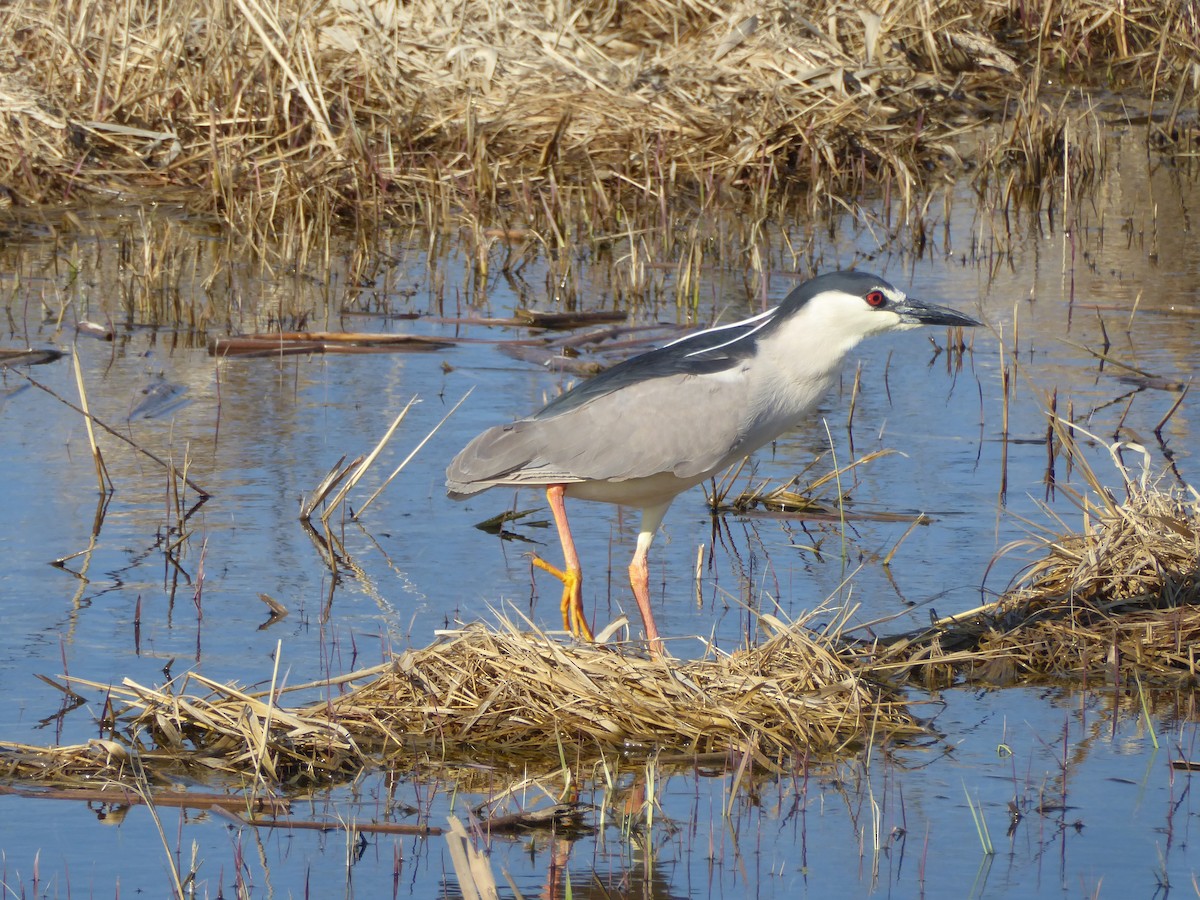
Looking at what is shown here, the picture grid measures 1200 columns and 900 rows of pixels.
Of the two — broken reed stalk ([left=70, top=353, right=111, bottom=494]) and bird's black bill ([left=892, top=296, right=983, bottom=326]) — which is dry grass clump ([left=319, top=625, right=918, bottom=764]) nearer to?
bird's black bill ([left=892, top=296, right=983, bottom=326])

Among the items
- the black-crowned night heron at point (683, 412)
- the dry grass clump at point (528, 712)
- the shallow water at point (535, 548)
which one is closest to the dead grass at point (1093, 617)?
the shallow water at point (535, 548)

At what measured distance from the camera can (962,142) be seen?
1274cm

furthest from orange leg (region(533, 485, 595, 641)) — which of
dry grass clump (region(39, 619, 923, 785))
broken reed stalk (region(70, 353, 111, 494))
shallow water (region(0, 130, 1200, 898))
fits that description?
broken reed stalk (region(70, 353, 111, 494))

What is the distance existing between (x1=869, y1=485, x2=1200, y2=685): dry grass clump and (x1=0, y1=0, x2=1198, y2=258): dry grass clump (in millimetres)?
5193

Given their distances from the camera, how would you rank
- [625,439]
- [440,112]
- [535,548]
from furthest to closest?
1. [440,112]
2. [535,548]
3. [625,439]

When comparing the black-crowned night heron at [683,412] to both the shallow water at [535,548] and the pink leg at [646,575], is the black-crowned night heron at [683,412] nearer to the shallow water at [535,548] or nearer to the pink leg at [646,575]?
the pink leg at [646,575]

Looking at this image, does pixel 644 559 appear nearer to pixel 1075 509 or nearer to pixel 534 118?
pixel 1075 509

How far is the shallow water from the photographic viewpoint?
3857mm

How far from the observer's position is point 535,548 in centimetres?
617

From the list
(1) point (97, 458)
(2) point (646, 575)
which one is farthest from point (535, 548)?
(1) point (97, 458)

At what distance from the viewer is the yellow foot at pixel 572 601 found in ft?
17.2

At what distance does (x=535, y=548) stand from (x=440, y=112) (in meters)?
5.85

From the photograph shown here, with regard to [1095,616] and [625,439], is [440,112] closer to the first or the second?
[625,439]

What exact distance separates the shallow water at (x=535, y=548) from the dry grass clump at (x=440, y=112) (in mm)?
533
